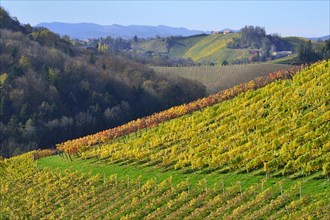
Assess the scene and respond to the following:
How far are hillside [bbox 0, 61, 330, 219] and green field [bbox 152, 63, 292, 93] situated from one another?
96.7m

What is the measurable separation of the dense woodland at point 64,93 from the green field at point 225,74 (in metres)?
9.64

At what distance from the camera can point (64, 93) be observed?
431ft

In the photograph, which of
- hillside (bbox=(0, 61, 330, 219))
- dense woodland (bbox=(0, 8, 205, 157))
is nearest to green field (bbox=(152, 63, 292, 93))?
dense woodland (bbox=(0, 8, 205, 157))

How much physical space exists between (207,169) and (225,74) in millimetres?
129991

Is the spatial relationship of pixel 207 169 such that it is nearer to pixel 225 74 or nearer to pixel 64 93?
pixel 64 93

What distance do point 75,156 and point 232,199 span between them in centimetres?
3233

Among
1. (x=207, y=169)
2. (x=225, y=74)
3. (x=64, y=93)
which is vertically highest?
(x=225, y=74)

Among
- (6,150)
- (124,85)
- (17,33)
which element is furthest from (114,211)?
(17,33)

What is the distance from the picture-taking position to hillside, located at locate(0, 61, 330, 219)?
30875 mm

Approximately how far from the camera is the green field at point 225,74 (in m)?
158

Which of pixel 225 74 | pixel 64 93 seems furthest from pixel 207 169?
pixel 225 74

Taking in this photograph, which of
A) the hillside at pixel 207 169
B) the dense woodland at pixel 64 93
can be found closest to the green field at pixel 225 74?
the dense woodland at pixel 64 93

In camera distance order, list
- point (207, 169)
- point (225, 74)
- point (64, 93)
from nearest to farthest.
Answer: point (207, 169), point (64, 93), point (225, 74)

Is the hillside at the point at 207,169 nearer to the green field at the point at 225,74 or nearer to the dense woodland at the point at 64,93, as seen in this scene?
the dense woodland at the point at 64,93
